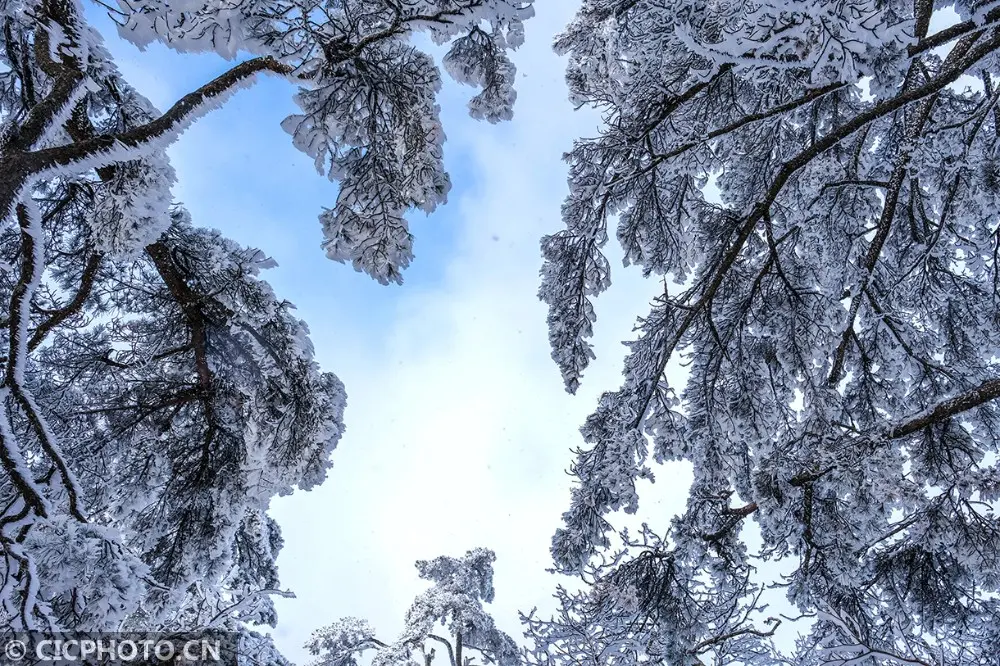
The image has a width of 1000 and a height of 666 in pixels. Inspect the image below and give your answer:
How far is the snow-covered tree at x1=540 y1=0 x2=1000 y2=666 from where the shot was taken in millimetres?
4516

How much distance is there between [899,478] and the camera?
14.1 feet

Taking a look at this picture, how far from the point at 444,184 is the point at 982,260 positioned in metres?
5.37

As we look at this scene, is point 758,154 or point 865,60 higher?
point 758,154

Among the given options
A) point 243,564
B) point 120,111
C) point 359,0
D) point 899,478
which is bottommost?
point 899,478

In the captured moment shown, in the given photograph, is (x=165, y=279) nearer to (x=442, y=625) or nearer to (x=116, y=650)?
(x=116, y=650)

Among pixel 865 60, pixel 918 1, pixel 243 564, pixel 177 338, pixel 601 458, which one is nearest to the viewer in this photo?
pixel 865 60

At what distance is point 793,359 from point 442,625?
1203cm

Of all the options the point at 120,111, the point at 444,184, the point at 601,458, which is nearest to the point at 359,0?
the point at 444,184

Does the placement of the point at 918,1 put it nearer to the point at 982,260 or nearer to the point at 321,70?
the point at 982,260
